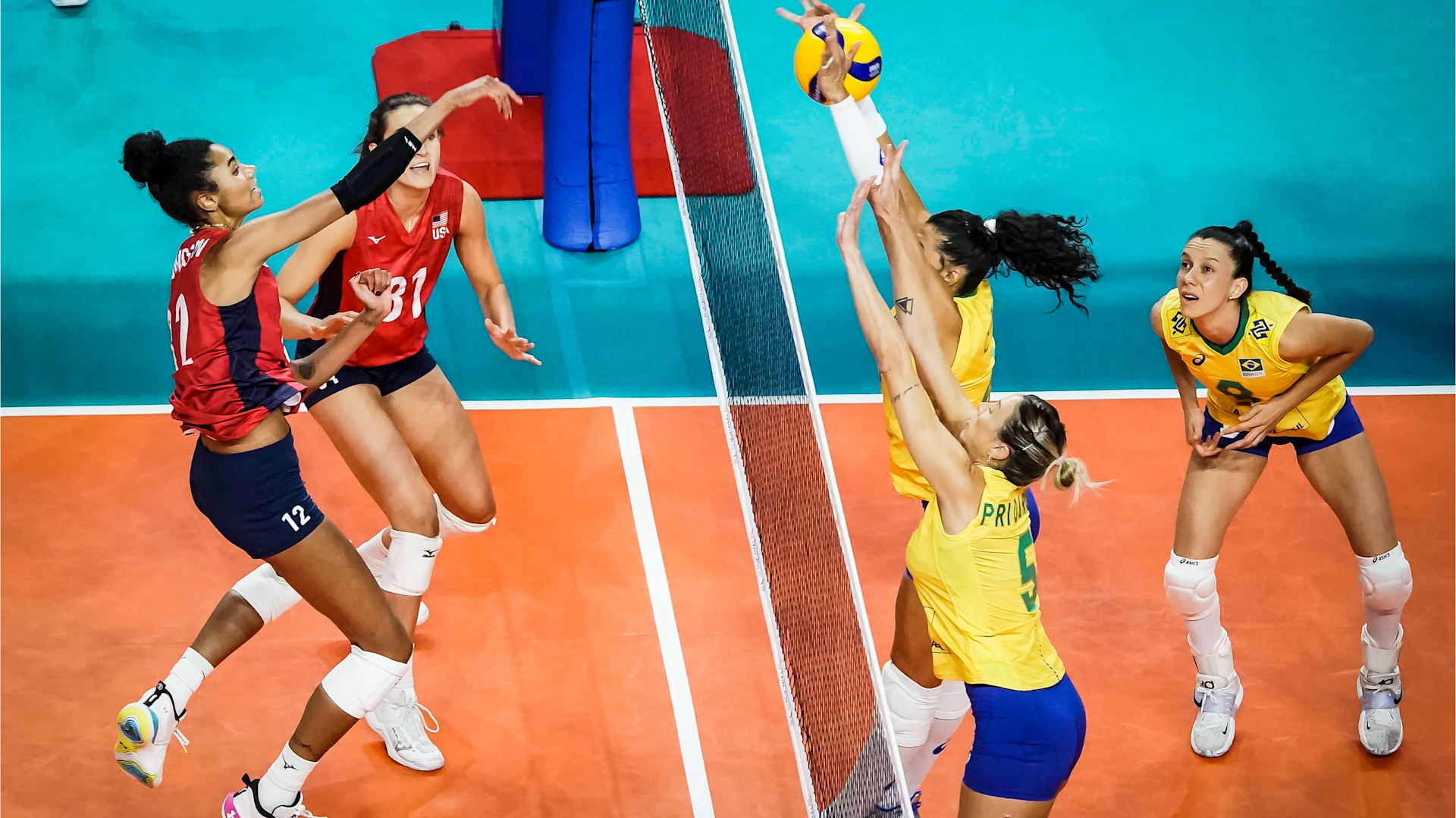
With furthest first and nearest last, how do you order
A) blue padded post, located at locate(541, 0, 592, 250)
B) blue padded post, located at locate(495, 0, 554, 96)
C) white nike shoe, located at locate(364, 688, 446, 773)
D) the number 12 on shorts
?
1. blue padded post, located at locate(495, 0, 554, 96)
2. blue padded post, located at locate(541, 0, 592, 250)
3. white nike shoe, located at locate(364, 688, 446, 773)
4. the number 12 on shorts

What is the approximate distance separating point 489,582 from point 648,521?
2.66 ft

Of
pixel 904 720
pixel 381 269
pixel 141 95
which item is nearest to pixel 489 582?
pixel 381 269

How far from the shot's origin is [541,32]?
846 cm

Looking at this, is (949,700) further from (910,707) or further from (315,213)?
(315,213)

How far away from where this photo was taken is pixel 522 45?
8.53 m

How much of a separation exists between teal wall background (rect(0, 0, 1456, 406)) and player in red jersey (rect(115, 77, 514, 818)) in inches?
119

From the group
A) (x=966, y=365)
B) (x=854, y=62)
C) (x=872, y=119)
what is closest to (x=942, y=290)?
(x=966, y=365)

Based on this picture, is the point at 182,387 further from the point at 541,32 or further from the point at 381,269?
the point at 541,32

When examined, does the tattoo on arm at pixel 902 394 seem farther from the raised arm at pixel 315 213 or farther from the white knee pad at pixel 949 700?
the raised arm at pixel 315 213

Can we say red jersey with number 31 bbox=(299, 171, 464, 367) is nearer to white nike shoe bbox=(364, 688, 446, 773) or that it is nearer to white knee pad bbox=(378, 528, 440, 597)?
white knee pad bbox=(378, 528, 440, 597)

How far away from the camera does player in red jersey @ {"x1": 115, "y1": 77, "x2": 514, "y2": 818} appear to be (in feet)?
12.9

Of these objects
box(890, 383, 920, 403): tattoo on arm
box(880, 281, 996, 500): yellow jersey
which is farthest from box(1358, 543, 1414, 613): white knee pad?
box(890, 383, 920, 403): tattoo on arm

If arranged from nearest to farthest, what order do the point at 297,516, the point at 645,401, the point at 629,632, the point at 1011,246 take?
the point at 297,516 < the point at 1011,246 < the point at 629,632 < the point at 645,401

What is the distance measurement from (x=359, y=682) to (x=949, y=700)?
1.90 metres
